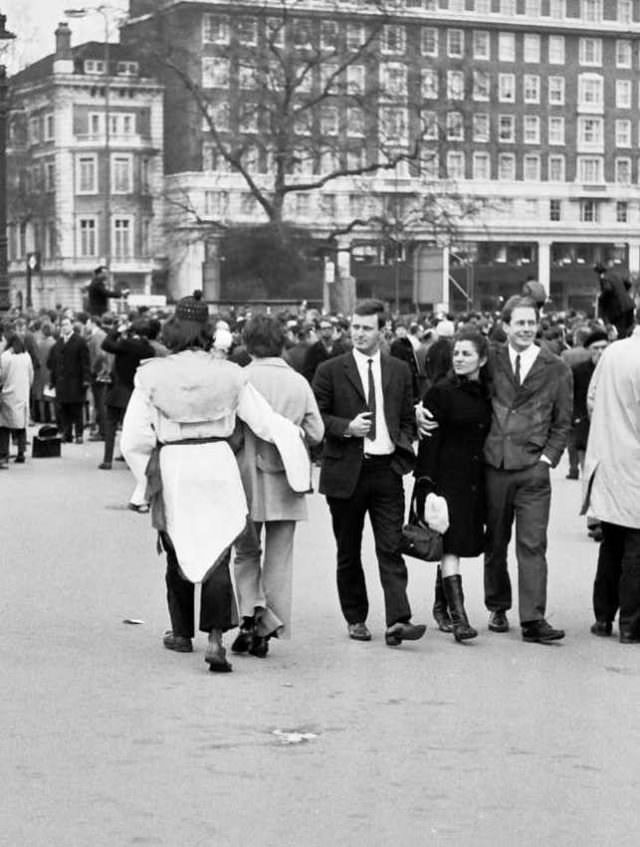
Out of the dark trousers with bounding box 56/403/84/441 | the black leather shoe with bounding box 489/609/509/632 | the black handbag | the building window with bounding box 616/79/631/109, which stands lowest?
the black leather shoe with bounding box 489/609/509/632

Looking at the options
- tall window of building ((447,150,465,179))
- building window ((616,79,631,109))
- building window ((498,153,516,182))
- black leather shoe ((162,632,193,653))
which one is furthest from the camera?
building window ((616,79,631,109))

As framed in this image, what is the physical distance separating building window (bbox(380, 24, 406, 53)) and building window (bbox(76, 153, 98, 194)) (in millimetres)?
59599

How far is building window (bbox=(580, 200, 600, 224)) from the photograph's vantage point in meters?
139

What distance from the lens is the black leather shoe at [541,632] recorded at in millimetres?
11352

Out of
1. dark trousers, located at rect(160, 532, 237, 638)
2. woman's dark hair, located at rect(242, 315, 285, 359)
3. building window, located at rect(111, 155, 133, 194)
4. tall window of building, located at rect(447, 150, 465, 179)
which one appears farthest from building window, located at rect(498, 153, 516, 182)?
dark trousers, located at rect(160, 532, 237, 638)

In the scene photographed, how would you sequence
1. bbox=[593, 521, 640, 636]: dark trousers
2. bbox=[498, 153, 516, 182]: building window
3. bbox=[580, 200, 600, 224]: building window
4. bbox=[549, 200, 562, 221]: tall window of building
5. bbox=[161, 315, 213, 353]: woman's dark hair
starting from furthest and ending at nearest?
bbox=[580, 200, 600, 224]: building window, bbox=[549, 200, 562, 221]: tall window of building, bbox=[498, 153, 516, 182]: building window, bbox=[593, 521, 640, 636]: dark trousers, bbox=[161, 315, 213, 353]: woman's dark hair

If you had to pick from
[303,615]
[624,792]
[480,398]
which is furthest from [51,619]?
[624,792]

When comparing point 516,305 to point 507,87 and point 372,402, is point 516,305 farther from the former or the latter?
point 507,87

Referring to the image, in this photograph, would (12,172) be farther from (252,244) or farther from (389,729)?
(389,729)

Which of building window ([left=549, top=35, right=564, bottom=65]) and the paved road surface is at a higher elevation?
building window ([left=549, top=35, right=564, bottom=65])

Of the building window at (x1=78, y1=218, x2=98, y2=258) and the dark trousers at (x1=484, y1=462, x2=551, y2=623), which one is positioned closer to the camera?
the dark trousers at (x1=484, y1=462, x2=551, y2=623)

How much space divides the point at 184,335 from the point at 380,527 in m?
1.55

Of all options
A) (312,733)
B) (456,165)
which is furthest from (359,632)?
(456,165)

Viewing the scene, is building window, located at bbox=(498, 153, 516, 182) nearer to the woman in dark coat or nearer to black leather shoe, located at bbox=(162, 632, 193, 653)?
the woman in dark coat
